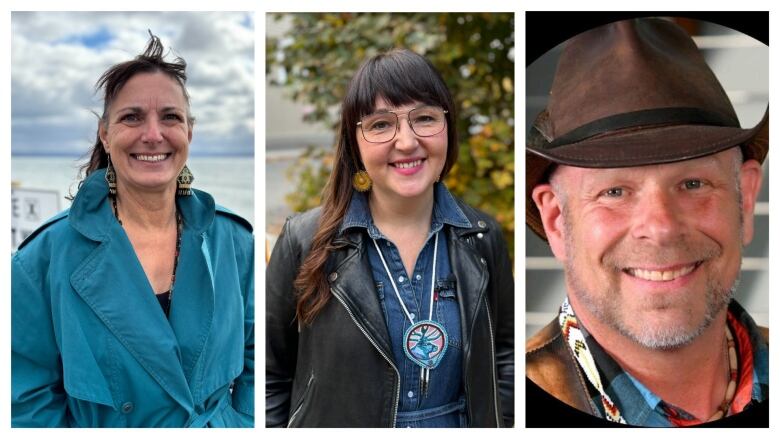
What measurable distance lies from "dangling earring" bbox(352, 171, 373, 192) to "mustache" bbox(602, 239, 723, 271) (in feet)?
2.99

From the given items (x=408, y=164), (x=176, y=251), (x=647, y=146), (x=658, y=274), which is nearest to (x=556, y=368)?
(x=658, y=274)

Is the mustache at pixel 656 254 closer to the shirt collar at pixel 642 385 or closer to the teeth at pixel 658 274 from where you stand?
the teeth at pixel 658 274

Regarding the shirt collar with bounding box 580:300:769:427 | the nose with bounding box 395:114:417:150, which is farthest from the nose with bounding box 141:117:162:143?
the shirt collar with bounding box 580:300:769:427

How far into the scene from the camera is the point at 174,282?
314cm

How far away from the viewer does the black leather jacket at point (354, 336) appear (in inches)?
120

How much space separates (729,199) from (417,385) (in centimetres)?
133

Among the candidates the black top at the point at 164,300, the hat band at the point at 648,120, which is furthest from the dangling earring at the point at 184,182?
the hat band at the point at 648,120

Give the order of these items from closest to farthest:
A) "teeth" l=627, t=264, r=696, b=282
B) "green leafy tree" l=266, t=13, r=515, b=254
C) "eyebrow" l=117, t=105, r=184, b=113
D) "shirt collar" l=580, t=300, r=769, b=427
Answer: "eyebrow" l=117, t=105, r=184, b=113, "teeth" l=627, t=264, r=696, b=282, "shirt collar" l=580, t=300, r=769, b=427, "green leafy tree" l=266, t=13, r=515, b=254

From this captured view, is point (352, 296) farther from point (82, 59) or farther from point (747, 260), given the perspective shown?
point (747, 260)

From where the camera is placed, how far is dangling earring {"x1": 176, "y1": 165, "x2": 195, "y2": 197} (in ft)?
10.4

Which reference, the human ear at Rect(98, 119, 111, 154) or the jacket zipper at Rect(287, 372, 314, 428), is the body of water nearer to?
the human ear at Rect(98, 119, 111, 154)

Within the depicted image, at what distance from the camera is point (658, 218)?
121 inches

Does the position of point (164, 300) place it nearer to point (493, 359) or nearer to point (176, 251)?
point (176, 251)

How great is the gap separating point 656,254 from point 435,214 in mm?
812
